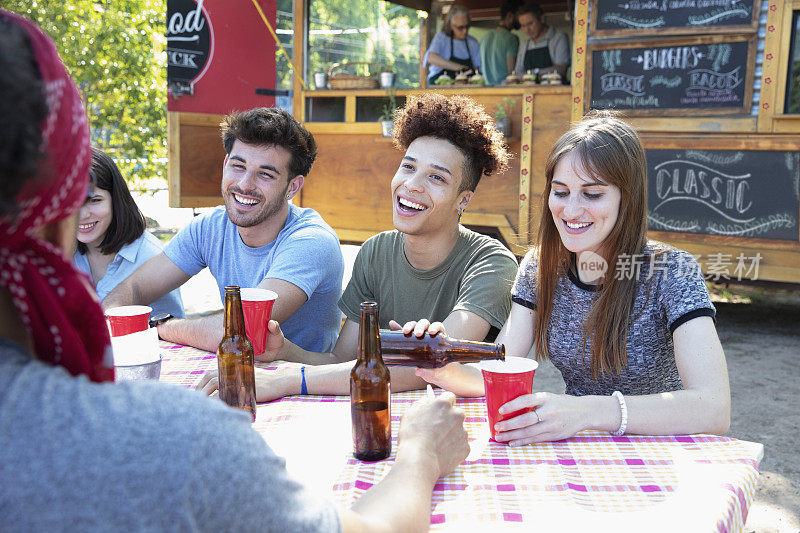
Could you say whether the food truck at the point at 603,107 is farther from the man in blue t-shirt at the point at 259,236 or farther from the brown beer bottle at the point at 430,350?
the brown beer bottle at the point at 430,350

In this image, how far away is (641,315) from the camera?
2.18 meters

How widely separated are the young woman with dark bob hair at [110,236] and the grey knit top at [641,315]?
76.6 inches

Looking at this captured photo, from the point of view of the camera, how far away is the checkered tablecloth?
1.28 metres

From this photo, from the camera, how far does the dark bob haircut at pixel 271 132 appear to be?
3.15 meters

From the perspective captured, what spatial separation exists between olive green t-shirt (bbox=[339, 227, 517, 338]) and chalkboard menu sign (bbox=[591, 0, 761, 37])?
385 cm

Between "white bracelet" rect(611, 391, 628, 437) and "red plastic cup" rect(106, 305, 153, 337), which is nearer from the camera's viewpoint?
"white bracelet" rect(611, 391, 628, 437)

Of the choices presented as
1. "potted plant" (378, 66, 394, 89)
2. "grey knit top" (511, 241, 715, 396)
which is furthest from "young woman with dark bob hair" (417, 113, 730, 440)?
"potted plant" (378, 66, 394, 89)

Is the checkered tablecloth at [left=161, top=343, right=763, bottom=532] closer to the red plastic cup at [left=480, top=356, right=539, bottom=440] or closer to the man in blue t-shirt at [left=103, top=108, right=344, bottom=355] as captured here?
the red plastic cup at [left=480, top=356, right=539, bottom=440]

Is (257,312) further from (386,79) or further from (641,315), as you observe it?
(386,79)

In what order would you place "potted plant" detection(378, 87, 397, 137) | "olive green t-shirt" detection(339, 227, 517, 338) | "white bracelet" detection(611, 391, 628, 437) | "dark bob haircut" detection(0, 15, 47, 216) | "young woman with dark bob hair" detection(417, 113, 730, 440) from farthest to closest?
"potted plant" detection(378, 87, 397, 137) < "olive green t-shirt" detection(339, 227, 517, 338) < "young woman with dark bob hair" detection(417, 113, 730, 440) < "white bracelet" detection(611, 391, 628, 437) < "dark bob haircut" detection(0, 15, 47, 216)

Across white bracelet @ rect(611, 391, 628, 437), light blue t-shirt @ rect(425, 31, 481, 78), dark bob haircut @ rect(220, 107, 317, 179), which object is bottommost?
white bracelet @ rect(611, 391, 628, 437)

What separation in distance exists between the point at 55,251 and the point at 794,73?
5976 mm

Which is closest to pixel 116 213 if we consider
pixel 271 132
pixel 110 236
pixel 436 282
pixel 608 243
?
pixel 110 236

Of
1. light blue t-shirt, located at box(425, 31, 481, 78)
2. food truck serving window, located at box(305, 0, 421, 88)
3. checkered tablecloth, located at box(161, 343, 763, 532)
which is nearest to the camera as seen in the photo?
checkered tablecloth, located at box(161, 343, 763, 532)
